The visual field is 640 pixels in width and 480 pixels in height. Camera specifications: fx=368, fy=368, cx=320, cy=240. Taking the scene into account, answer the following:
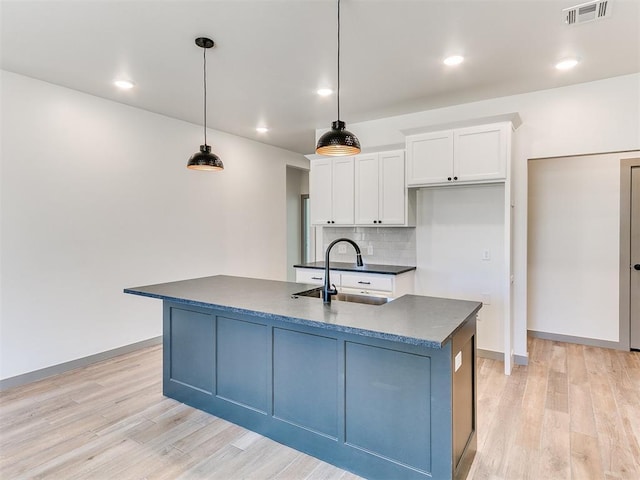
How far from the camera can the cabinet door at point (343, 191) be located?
15.0ft

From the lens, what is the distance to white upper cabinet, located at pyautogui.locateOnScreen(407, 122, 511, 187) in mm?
3467

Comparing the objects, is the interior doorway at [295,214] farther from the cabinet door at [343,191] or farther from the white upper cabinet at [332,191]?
the cabinet door at [343,191]

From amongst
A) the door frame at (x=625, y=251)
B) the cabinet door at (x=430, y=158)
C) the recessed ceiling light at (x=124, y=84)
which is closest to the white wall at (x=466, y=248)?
the cabinet door at (x=430, y=158)

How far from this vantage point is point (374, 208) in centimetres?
439

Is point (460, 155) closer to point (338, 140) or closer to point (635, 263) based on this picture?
point (338, 140)

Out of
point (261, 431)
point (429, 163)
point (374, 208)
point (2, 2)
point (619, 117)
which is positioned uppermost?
point (2, 2)

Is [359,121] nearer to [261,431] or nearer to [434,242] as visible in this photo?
[434,242]

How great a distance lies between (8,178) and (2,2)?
1.54m

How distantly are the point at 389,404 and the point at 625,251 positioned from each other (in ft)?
12.7

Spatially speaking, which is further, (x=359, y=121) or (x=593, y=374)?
(x=359, y=121)

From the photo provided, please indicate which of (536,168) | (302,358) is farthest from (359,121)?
(302,358)

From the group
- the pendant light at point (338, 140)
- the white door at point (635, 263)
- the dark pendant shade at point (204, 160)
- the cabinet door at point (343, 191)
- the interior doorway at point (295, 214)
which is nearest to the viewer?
the pendant light at point (338, 140)

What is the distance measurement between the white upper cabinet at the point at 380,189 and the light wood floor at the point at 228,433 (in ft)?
6.31

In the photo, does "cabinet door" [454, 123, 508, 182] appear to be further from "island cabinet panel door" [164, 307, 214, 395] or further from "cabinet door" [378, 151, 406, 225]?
"island cabinet panel door" [164, 307, 214, 395]
